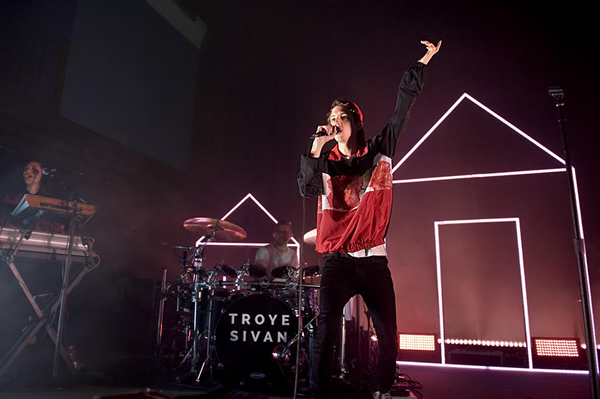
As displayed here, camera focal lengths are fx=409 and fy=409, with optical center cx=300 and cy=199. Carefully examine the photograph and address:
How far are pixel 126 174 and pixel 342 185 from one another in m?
5.03

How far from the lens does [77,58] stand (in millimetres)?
5430

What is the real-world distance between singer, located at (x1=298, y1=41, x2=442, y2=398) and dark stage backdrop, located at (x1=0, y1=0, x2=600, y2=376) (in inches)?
127

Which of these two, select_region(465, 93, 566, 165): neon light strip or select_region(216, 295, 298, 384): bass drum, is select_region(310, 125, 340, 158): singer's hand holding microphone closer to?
select_region(216, 295, 298, 384): bass drum

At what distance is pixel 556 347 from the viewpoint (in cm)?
438

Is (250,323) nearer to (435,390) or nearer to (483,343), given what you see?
(435,390)

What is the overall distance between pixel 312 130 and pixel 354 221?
13.7ft

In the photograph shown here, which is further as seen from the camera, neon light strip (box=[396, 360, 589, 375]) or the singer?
neon light strip (box=[396, 360, 589, 375])

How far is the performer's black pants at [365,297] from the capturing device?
6.26ft

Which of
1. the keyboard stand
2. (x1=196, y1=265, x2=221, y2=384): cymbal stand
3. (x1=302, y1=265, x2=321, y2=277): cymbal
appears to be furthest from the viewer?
(x1=302, y1=265, x2=321, y2=277): cymbal

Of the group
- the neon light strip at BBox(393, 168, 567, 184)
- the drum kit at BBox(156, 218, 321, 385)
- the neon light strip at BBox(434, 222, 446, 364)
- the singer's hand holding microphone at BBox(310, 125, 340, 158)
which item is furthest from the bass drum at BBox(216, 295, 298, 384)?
the neon light strip at BBox(393, 168, 567, 184)

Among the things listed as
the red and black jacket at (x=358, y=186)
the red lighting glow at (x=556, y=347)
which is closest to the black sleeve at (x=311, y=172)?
the red and black jacket at (x=358, y=186)

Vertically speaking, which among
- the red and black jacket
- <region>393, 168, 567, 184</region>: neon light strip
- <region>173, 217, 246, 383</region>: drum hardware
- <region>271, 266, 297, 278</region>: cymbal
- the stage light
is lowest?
the stage light

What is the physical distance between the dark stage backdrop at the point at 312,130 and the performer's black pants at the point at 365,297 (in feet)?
10.5

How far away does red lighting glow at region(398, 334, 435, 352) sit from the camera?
483 centimetres
